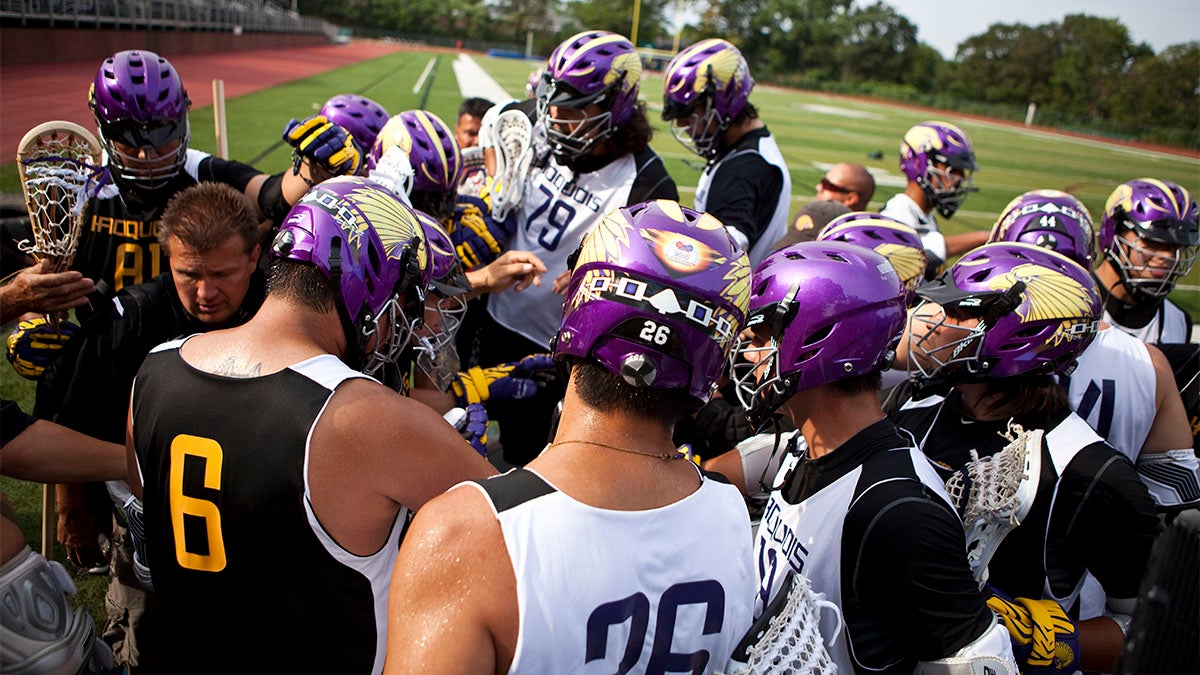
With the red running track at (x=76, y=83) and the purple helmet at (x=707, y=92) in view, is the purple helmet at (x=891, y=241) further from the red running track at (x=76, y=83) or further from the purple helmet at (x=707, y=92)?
the red running track at (x=76, y=83)

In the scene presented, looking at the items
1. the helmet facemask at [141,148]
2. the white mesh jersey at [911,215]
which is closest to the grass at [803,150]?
the white mesh jersey at [911,215]

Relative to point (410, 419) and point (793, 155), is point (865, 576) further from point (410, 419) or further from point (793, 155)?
point (793, 155)

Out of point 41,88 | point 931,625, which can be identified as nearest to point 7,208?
point 931,625

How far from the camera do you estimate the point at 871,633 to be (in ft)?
7.06

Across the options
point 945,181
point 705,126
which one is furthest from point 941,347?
point 945,181

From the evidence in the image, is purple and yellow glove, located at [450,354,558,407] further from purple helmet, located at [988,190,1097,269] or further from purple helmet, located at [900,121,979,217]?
purple helmet, located at [900,121,979,217]

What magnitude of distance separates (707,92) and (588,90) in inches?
43.7

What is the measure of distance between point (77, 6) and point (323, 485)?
29.2 meters

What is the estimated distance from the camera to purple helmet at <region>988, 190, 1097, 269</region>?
4.43 m

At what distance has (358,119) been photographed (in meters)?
4.81

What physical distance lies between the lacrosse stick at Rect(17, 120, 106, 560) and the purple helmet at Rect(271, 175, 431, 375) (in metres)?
1.96

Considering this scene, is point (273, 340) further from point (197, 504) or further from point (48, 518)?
point (48, 518)

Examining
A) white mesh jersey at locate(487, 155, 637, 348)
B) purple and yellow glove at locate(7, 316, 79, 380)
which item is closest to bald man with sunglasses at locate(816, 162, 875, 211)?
white mesh jersey at locate(487, 155, 637, 348)

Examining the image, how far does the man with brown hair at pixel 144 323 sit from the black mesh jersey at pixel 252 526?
3.98 feet
